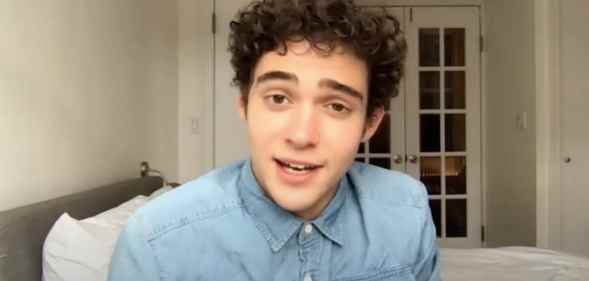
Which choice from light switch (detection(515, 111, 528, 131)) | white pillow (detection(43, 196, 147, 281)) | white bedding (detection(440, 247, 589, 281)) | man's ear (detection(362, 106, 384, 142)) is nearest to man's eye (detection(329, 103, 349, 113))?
man's ear (detection(362, 106, 384, 142))

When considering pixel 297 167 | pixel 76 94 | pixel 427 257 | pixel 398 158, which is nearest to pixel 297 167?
pixel 297 167

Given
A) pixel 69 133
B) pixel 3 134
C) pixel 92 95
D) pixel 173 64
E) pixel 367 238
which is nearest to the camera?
pixel 367 238

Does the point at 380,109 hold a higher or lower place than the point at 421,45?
lower

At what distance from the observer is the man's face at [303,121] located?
2.12ft

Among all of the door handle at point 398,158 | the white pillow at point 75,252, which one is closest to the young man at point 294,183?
the white pillow at point 75,252

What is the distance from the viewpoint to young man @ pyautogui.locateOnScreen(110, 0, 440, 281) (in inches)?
25.9

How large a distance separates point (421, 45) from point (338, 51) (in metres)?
2.76

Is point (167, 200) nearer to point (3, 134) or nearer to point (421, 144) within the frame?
point (3, 134)

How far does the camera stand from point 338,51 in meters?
0.68

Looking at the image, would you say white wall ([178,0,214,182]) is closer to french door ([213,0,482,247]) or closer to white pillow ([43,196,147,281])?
french door ([213,0,482,247])

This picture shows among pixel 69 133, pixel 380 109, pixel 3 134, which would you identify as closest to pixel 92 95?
pixel 69 133

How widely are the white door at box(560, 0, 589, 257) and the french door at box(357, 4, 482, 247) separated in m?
0.88

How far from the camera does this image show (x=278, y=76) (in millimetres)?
657

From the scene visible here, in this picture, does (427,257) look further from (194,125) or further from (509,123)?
(509,123)
